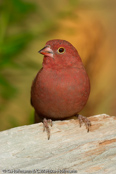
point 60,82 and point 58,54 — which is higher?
point 58,54

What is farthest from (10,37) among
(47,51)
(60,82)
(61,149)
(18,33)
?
(61,149)

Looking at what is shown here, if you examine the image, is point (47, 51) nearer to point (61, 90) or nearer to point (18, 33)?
point (61, 90)

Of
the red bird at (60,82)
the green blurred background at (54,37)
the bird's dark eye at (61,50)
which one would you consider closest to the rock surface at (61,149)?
the red bird at (60,82)

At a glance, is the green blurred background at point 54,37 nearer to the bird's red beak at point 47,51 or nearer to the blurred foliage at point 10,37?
the blurred foliage at point 10,37

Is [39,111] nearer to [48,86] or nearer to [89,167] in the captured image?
[48,86]

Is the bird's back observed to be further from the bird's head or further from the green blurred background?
the green blurred background

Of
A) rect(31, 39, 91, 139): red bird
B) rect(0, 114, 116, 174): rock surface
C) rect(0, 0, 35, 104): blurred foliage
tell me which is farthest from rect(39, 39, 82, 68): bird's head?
rect(0, 0, 35, 104): blurred foliage

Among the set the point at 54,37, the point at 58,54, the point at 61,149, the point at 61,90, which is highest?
the point at 54,37

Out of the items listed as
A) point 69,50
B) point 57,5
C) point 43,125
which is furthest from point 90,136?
point 57,5

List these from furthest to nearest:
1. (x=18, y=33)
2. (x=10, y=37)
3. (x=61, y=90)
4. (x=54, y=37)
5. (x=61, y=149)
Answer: (x=54, y=37), (x=18, y=33), (x=10, y=37), (x=61, y=90), (x=61, y=149)
